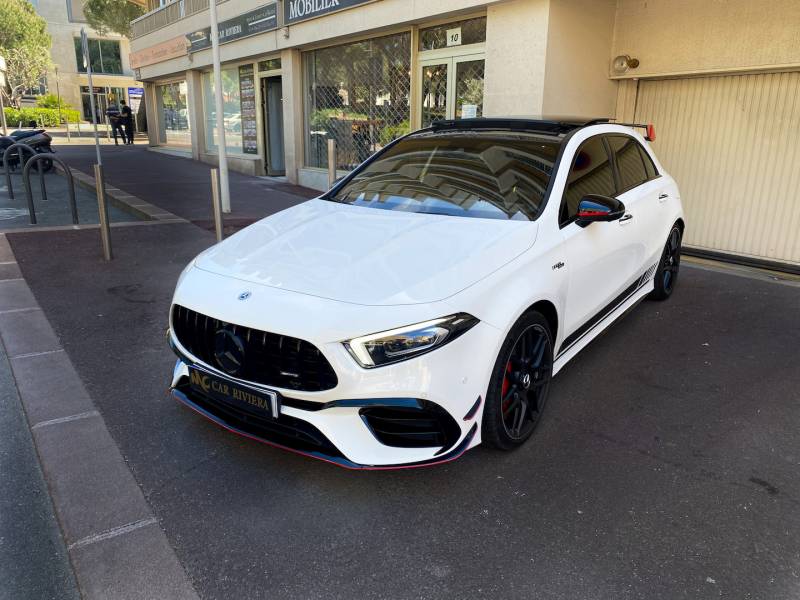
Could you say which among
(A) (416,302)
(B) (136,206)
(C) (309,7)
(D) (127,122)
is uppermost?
(C) (309,7)

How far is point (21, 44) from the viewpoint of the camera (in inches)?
1657

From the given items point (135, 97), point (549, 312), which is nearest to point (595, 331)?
point (549, 312)

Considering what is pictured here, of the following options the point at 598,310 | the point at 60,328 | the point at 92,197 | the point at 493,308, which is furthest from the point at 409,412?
the point at 92,197

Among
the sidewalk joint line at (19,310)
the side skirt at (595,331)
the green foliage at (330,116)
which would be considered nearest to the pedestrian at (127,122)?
the green foliage at (330,116)

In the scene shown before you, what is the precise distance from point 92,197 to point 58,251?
584cm

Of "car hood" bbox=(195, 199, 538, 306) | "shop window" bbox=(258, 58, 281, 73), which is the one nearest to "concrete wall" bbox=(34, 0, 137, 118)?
"shop window" bbox=(258, 58, 281, 73)

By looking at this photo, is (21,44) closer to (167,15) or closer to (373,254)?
(167,15)

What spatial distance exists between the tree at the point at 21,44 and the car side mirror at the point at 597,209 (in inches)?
1932

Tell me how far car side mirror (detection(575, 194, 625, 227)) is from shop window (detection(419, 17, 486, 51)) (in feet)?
21.2

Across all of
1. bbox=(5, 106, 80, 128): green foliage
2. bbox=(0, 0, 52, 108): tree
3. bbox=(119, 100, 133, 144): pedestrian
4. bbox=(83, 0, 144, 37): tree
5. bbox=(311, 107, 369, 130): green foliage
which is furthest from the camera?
bbox=(0, 0, 52, 108): tree

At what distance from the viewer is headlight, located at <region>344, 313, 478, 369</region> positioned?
2.59 meters

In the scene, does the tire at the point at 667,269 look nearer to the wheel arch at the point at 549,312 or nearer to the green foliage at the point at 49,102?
the wheel arch at the point at 549,312

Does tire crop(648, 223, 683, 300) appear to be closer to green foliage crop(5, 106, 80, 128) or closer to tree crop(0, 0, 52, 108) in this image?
green foliage crop(5, 106, 80, 128)

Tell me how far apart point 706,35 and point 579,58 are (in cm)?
150
